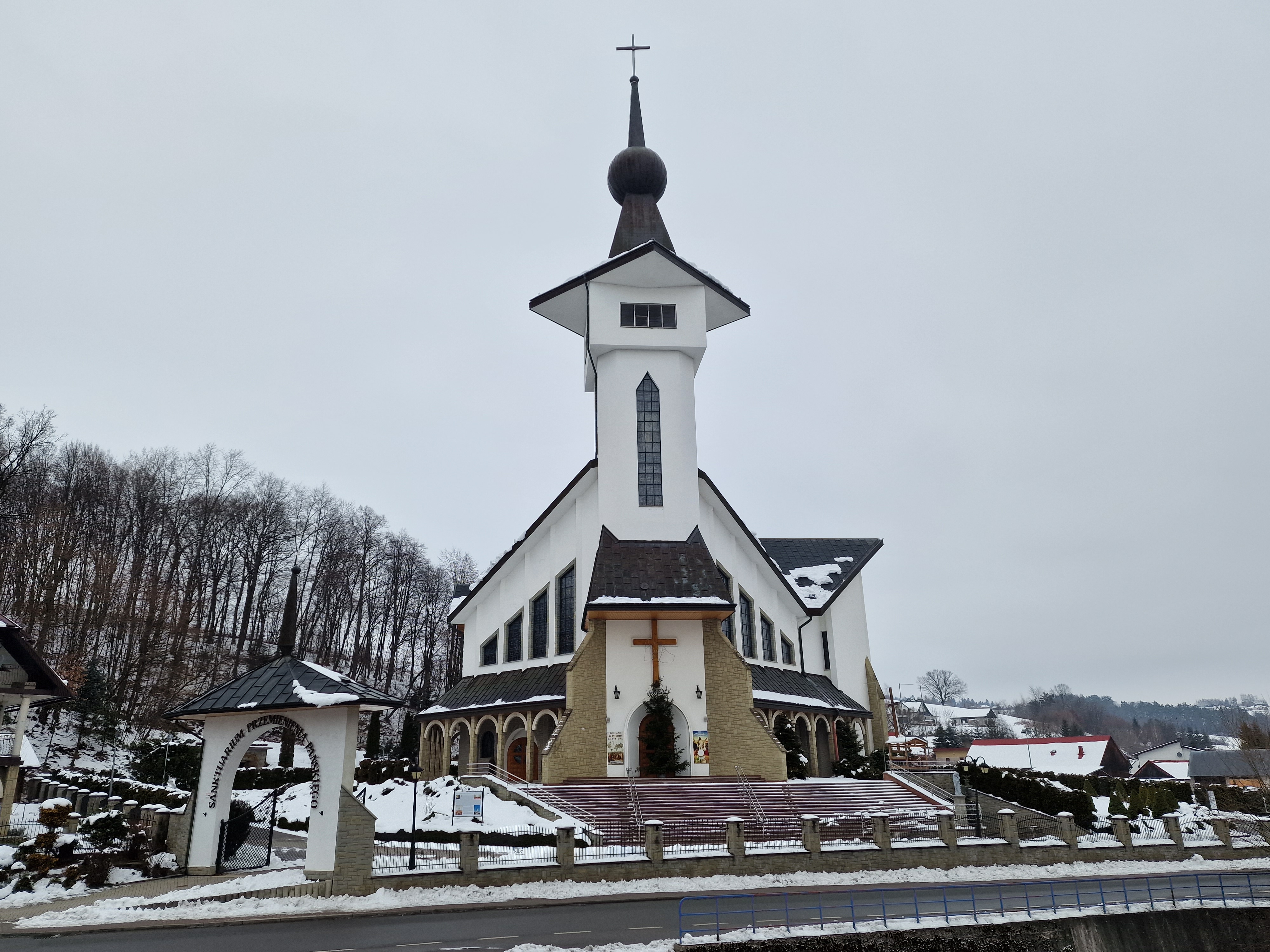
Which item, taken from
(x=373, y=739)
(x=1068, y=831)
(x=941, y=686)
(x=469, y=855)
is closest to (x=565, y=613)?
(x=373, y=739)

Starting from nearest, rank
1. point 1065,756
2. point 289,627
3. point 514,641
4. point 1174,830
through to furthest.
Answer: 1. point 289,627
2. point 1174,830
3. point 514,641
4. point 1065,756

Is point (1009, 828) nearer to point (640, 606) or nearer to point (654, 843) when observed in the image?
point (654, 843)

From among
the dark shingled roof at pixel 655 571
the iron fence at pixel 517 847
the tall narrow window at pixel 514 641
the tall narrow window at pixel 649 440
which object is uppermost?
the tall narrow window at pixel 649 440

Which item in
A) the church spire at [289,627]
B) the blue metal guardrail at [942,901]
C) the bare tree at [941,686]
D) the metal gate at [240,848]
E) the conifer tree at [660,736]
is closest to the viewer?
the blue metal guardrail at [942,901]

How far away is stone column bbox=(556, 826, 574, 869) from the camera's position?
17000 mm

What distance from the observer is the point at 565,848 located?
17.1 m

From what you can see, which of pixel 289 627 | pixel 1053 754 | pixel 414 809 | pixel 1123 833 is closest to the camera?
pixel 289 627

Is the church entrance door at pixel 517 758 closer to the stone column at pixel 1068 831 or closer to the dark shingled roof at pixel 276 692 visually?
the dark shingled roof at pixel 276 692

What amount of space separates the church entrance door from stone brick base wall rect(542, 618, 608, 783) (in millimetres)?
4149

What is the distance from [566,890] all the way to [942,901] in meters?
7.04

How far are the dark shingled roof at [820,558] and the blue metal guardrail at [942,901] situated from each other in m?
21.2

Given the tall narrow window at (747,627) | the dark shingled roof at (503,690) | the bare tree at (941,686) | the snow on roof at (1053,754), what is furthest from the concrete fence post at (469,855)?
the bare tree at (941,686)

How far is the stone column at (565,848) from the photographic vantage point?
1700cm

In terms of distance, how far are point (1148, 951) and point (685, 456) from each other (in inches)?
819
